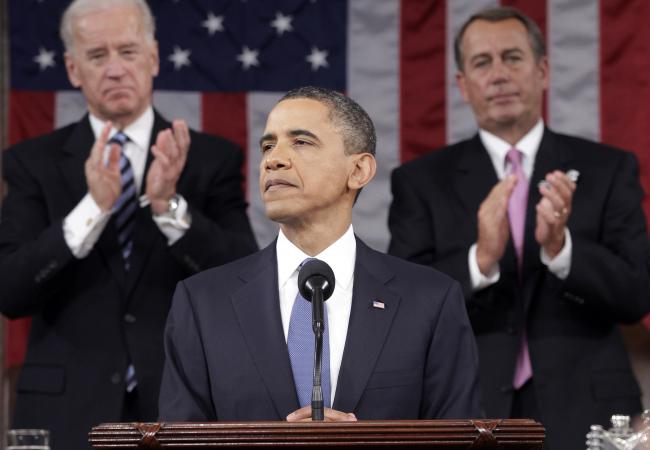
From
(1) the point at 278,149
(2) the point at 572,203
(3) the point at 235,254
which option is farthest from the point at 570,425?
(1) the point at 278,149

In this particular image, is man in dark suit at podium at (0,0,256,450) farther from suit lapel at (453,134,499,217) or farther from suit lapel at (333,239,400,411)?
suit lapel at (333,239,400,411)

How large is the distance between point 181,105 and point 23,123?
630 millimetres

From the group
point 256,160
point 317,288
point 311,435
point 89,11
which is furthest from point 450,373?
point 256,160

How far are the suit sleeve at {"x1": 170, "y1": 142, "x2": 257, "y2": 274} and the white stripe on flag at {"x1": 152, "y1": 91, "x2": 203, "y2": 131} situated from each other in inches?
39.6

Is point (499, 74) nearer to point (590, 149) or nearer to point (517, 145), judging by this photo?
point (517, 145)

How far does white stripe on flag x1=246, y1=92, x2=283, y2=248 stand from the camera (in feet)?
18.0

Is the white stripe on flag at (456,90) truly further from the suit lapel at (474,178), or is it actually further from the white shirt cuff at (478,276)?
the white shirt cuff at (478,276)

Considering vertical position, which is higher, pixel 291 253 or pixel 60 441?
pixel 291 253

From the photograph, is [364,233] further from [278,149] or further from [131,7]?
[278,149]

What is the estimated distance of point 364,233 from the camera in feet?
18.1

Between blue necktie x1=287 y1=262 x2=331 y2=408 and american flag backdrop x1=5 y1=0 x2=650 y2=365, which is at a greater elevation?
american flag backdrop x1=5 y1=0 x2=650 y2=365

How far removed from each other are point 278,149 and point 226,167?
121 cm

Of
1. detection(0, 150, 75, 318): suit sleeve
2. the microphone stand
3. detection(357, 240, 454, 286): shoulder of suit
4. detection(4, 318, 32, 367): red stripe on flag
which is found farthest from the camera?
detection(4, 318, 32, 367): red stripe on flag

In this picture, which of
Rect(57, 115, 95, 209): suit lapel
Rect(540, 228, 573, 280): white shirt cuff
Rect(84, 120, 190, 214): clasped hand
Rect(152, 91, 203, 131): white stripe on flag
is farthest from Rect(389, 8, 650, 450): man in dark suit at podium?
Rect(152, 91, 203, 131): white stripe on flag
